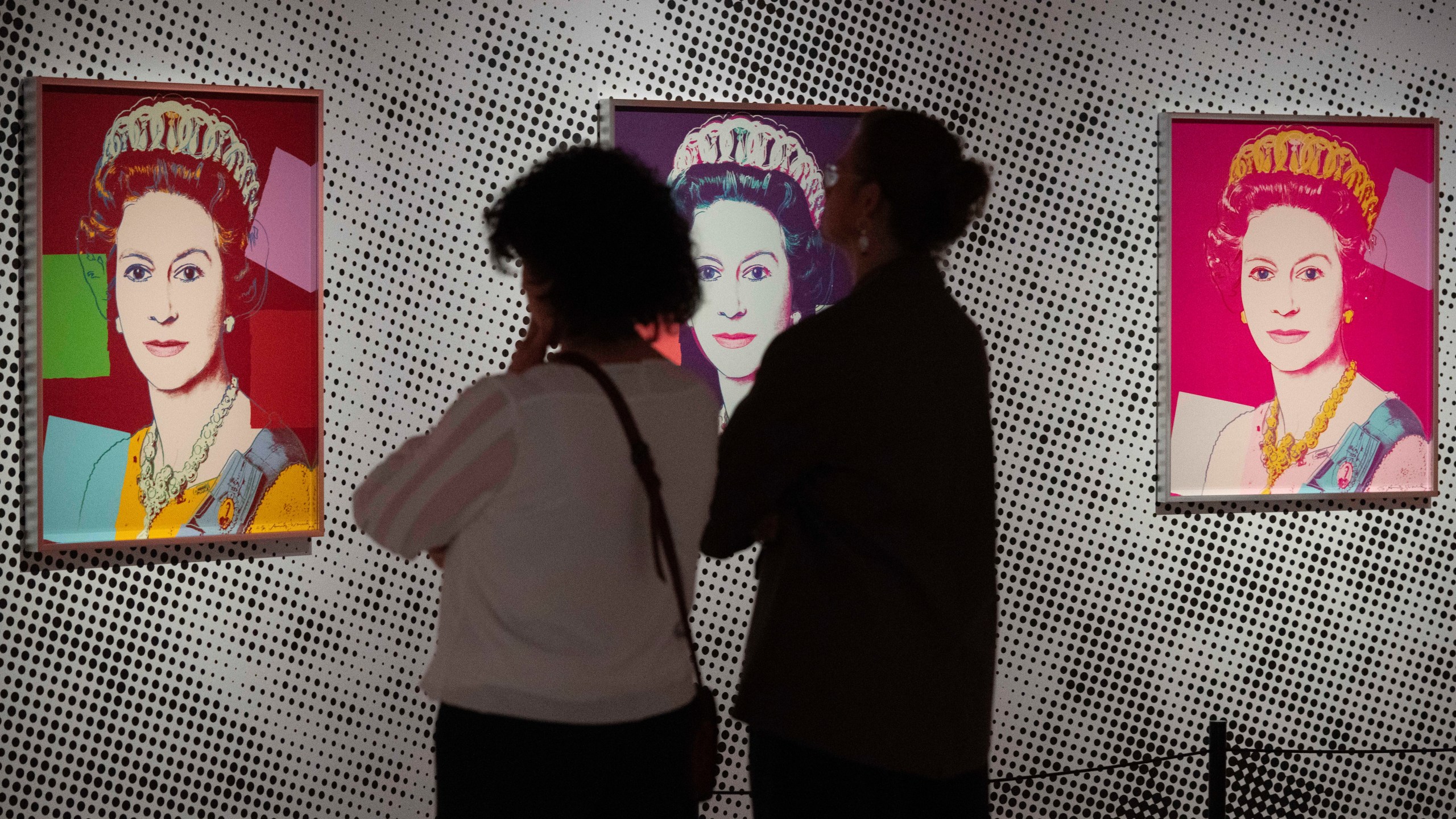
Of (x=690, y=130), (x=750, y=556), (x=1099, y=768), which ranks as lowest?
(x=1099, y=768)

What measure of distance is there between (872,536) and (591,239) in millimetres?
567

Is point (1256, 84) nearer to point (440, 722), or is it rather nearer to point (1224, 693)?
point (1224, 693)

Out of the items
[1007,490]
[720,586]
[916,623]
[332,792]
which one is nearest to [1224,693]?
[1007,490]

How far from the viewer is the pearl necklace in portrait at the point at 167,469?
2.88m

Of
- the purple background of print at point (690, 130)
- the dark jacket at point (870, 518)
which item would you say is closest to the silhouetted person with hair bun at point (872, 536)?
the dark jacket at point (870, 518)

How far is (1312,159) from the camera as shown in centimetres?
349

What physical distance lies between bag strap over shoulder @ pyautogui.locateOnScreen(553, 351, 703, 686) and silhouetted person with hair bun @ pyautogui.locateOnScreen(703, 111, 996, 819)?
20 centimetres

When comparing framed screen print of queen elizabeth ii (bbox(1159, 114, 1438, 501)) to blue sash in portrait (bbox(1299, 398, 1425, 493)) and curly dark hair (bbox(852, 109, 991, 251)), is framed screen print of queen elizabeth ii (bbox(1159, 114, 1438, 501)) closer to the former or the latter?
blue sash in portrait (bbox(1299, 398, 1425, 493))

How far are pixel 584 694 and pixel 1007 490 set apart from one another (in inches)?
86.4

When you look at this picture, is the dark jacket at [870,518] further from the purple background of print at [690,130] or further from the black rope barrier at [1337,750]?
the black rope barrier at [1337,750]

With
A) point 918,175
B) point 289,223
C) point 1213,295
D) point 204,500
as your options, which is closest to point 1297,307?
point 1213,295

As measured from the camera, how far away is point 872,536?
5.54 ft

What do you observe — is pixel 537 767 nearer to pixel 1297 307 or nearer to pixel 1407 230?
pixel 1297 307

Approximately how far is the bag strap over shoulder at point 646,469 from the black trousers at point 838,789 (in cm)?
39
